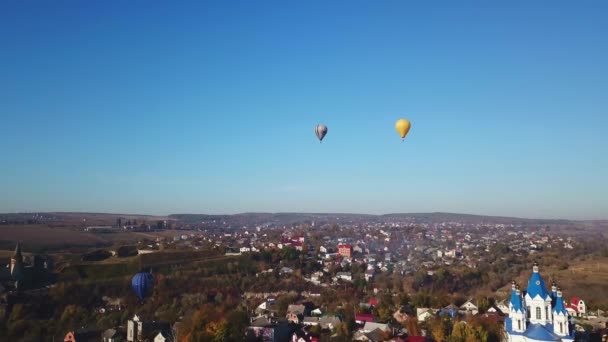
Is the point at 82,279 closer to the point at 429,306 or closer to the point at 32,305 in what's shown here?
the point at 32,305

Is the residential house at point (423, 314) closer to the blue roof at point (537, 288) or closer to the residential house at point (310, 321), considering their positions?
the residential house at point (310, 321)

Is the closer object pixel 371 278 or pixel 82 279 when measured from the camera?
pixel 82 279

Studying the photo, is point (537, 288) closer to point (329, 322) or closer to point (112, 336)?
point (329, 322)

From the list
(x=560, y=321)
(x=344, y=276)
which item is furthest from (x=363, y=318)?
(x=344, y=276)

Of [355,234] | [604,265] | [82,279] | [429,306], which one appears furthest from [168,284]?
[355,234]

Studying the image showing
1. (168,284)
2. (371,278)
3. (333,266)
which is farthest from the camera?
(333,266)

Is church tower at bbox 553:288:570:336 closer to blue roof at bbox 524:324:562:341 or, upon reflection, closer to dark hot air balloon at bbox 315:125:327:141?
blue roof at bbox 524:324:562:341

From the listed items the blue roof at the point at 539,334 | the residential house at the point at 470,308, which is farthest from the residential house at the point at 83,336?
the residential house at the point at 470,308
